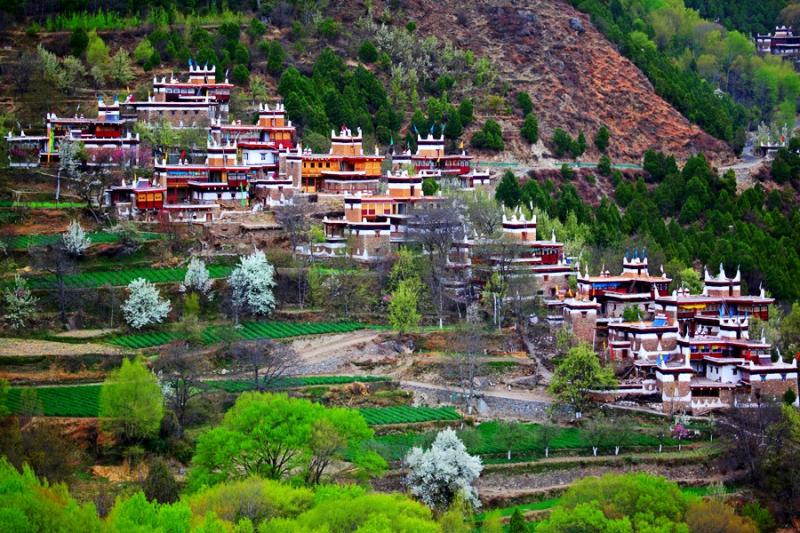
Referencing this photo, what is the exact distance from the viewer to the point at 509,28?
11044 cm

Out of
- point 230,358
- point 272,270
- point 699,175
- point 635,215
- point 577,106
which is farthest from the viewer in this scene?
point 577,106

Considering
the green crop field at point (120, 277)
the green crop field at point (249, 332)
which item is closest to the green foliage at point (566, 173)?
the green crop field at point (120, 277)

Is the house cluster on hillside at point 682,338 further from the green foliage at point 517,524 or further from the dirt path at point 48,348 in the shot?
the dirt path at point 48,348

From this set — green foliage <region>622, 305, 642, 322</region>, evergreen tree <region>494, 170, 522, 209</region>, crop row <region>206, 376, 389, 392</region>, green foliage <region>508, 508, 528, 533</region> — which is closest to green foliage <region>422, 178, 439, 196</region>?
evergreen tree <region>494, 170, 522, 209</region>

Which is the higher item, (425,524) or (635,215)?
(635,215)

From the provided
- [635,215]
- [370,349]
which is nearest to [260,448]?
[370,349]

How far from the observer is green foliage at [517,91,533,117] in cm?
10150

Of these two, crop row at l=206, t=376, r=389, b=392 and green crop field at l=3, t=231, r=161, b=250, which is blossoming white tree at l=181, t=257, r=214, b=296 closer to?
green crop field at l=3, t=231, r=161, b=250

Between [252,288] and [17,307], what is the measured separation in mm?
8842

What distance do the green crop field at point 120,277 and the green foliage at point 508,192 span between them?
17.8 metres

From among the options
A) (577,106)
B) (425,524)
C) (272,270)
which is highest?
(577,106)

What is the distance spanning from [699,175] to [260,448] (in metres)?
48.6

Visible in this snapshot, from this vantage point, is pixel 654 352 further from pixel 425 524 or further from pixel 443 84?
pixel 443 84

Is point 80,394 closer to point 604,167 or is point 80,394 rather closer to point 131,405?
point 131,405
